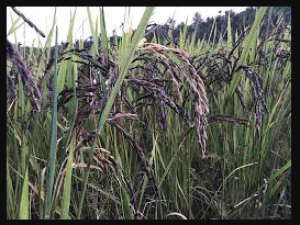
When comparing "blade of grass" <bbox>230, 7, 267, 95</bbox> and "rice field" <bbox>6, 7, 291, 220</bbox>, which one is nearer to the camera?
"rice field" <bbox>6, 7, 291, 220</bbox>

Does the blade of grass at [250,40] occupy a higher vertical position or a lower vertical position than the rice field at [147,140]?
higher

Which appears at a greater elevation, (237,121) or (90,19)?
(90,19)

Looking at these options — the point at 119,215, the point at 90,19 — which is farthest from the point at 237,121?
the point at 90,19

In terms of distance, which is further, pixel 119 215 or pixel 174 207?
pixel 174 207

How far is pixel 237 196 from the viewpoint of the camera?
1038 mm

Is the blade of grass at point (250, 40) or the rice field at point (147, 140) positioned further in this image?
the blade of grass at point (250, 40)

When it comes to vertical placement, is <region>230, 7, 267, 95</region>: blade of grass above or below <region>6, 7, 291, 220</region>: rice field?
above

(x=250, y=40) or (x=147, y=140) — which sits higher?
(x=250, y=40)

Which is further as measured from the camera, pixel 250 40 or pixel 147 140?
pixel 147 140
